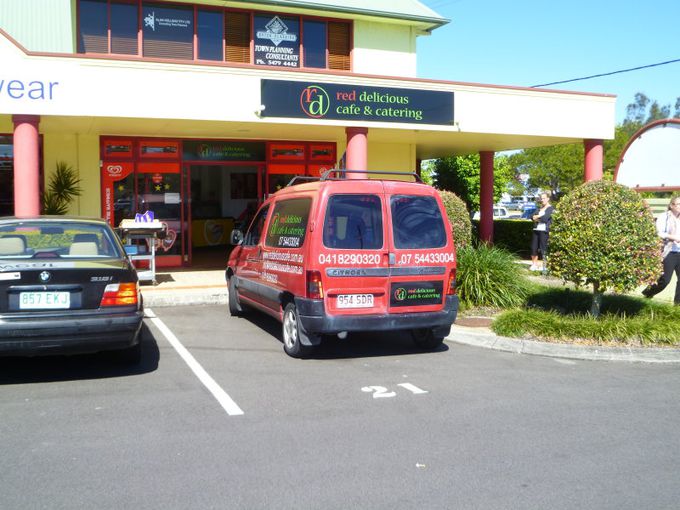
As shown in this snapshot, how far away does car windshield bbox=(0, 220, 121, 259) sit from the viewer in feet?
22.0

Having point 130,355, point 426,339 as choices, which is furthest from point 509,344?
point 130,355

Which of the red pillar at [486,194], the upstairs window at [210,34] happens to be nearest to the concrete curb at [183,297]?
the upstairs window at [210,34]

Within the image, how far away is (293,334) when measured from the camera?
25.4 feet

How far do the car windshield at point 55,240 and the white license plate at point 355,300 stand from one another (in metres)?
2.38

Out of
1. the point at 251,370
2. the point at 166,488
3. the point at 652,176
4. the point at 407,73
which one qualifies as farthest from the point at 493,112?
the point at 166,488

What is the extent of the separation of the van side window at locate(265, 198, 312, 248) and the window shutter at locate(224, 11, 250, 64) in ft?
28.1

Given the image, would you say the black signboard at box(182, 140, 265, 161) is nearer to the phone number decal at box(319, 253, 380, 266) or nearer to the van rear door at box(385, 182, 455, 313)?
the van rear door at box(385, 182, 455, 313)

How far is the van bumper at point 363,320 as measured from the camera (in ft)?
24.0

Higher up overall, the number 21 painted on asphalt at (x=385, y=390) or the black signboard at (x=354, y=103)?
the black signboard at (x=354, y=103)

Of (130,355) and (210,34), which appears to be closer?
(130,355)

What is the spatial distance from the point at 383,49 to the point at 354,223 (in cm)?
1136

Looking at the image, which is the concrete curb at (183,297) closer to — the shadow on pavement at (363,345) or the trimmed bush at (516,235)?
the shadow on pavement at (363,345)

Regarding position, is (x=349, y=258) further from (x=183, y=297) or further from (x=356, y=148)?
(x=356, y=148)

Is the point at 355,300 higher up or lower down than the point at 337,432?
higher up
